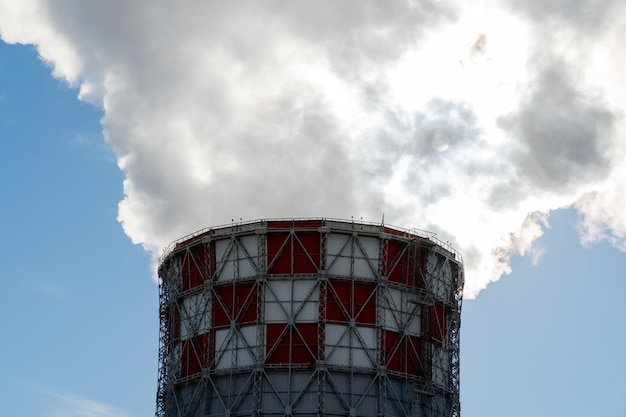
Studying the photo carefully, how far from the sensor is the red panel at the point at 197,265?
225ft

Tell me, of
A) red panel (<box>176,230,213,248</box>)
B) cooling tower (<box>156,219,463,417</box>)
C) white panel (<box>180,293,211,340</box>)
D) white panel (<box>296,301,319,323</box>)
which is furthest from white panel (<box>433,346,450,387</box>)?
red panel (<box>176,230,213,248</box>)

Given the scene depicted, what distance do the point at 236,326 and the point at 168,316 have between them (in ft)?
25.4

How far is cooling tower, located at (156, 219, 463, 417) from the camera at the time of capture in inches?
2532

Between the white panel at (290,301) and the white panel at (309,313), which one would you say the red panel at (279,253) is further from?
the white panel at (309,313)

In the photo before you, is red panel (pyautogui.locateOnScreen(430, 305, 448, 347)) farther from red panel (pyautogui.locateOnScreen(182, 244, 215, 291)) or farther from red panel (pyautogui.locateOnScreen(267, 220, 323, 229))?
red panel (pyautogui.locateOnScreen(182, 244, 215, 291))

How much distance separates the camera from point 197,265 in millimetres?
69312

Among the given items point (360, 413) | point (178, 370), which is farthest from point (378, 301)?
point (178, 370)

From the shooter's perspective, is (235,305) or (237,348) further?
(235,305)

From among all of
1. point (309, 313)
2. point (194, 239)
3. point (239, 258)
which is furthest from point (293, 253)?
point (194, 239)

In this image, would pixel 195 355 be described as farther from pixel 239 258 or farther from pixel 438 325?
pixel 438 325

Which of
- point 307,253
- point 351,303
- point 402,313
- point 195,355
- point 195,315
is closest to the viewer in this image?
point 351,303

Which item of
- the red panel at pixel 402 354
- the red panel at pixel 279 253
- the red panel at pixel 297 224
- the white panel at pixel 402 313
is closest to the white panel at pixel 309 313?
the red panel at pixel 279 253

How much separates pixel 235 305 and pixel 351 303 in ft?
23.1

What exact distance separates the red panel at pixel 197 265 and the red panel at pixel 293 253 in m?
4.17
